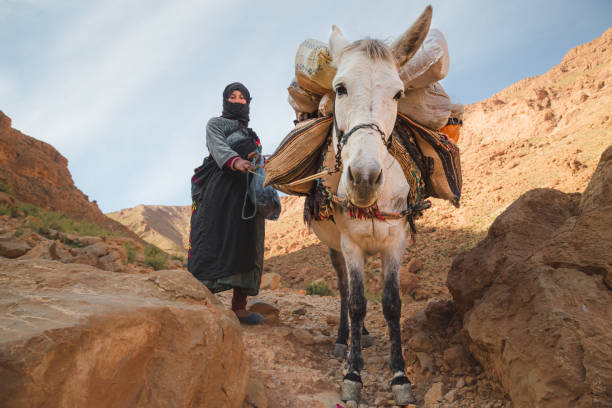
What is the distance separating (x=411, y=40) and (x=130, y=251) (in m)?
8.98

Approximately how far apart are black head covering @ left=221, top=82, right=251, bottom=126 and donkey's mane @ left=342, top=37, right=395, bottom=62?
1759mm

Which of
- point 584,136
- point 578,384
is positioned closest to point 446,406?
point 578,384

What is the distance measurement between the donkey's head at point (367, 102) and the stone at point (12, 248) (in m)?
4.62

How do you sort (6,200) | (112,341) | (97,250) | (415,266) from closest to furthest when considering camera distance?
(112,341) < (97,250) < (6,200) < (415,266)

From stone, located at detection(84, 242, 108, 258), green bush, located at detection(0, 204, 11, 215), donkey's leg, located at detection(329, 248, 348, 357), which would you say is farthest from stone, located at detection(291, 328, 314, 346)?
green bush, located at detection(0, 204, 11, 215)

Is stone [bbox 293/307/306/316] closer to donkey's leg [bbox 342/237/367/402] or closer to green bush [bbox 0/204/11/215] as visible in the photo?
donkey's leg [bbox 342/237/367/402]

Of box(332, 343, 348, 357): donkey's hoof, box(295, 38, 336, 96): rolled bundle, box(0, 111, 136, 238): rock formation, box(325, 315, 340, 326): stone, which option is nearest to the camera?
box(295, 38, 336, 96): rolled bundle

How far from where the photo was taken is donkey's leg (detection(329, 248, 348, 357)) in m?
3.30

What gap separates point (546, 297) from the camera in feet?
6.49

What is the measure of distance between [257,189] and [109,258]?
16.0 feet

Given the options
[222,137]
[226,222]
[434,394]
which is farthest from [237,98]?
[434,394]

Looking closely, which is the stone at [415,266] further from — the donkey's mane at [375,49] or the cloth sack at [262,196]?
the donkey's mane at [375,49]

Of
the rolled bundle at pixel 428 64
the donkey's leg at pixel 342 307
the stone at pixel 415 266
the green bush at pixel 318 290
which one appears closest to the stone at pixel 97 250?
the green bush at pixel 318 290

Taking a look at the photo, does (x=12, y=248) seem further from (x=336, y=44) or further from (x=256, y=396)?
(x=336, y=44)
